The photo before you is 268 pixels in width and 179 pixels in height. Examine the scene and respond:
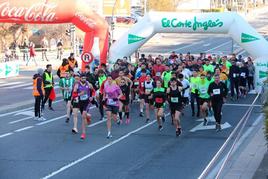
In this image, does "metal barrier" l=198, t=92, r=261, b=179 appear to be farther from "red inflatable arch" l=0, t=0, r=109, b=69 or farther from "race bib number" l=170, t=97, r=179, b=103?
"red inflatable arch" l=0, t=0, r=109, b=69

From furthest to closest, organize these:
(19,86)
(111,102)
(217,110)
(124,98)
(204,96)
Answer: (19,86), (124,98), (204,96), (217,110), (111,102)

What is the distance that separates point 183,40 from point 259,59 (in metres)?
47.9

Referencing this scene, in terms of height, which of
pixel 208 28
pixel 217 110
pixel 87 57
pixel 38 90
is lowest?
pixel 217 110

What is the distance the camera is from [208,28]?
2606 cm

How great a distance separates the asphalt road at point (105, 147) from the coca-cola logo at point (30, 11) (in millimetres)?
4282

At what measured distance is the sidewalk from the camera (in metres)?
11.7

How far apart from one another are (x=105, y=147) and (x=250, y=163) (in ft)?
12.5

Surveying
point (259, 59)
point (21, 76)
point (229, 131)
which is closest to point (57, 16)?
point (259, 59)

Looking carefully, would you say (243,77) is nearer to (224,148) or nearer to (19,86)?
(224,148)

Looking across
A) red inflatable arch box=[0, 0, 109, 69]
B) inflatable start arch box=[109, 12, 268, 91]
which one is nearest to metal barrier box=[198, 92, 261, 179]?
inflatable start arch box=[109, 12, 268, 91]

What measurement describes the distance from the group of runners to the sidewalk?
103 inches

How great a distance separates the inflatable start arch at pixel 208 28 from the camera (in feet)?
84.6

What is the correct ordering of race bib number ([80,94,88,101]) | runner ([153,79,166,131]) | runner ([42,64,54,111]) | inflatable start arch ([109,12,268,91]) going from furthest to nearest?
inflatable start arch ([109,12,268,91]) < runner ([42,64,54,111]) < runner ([153,79,166,131]) < race bib number ([80,94,88,101])

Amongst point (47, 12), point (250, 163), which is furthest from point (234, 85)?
point (250, 163)
